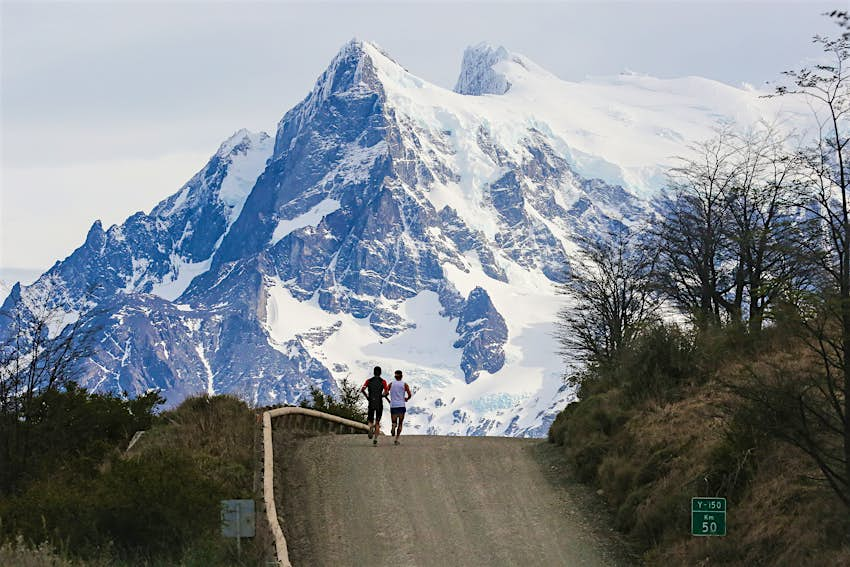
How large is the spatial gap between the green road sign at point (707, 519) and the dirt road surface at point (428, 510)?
Result: 2686 millimetres

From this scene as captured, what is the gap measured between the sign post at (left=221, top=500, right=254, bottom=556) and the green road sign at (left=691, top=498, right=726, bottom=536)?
610 cm

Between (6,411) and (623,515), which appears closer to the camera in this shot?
(623,515)

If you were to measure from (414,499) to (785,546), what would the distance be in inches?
299

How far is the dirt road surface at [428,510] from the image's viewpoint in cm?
1902

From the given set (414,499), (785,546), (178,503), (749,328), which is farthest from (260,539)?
(749,328)

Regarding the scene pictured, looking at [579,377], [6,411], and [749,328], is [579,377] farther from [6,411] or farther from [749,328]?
[6,411]

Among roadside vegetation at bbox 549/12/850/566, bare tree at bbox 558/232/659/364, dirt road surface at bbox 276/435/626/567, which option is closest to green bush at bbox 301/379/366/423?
bare tree at bbox 558/232/659/364

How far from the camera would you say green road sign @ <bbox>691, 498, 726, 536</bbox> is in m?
16.3

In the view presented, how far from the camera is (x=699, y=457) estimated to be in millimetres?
20297

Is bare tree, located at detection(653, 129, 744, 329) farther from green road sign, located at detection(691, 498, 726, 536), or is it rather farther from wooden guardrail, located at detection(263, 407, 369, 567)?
green road sign, located at detection(691, 498, 726, 536)

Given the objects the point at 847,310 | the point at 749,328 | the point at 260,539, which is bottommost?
the point at 260,539

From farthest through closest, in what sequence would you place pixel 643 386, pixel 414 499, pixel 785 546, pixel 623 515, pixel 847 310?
1. pixel 643 386
2. pixel 414 499
3. pixel 623 515
4. pixel 785 546
5. pixel 847 310

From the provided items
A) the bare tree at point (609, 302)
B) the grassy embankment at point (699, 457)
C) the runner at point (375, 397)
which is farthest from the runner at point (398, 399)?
the bare tree at point (609, 302)

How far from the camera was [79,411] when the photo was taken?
30.5 metres
